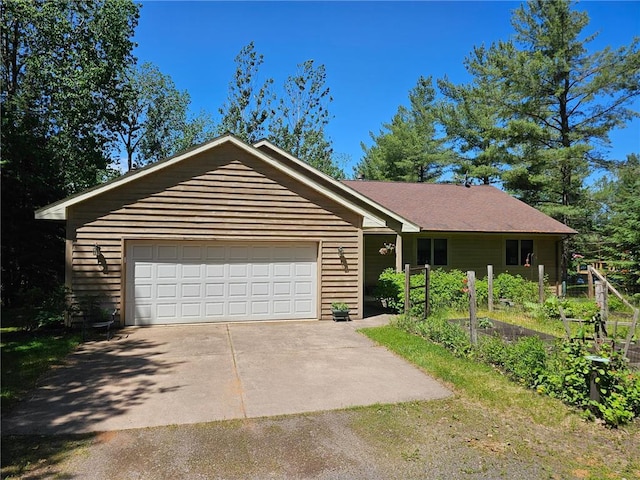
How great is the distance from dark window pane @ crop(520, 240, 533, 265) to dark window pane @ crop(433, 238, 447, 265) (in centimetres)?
359

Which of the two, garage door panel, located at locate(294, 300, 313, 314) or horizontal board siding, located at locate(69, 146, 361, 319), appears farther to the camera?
garage door panel, located at locate(294, 300, 313, 314)

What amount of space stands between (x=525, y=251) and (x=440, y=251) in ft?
13.1

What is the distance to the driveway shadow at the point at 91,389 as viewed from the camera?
4.49 metres

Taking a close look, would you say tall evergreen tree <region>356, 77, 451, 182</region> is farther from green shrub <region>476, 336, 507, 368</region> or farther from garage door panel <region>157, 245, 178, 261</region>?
green shrub <region>476, 336, 507, 368</region>

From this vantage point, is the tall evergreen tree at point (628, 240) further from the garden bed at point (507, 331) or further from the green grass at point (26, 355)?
the green grass at point (26, 355)

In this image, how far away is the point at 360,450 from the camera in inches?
154

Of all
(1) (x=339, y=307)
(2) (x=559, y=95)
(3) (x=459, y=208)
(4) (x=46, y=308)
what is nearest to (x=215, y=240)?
(1) (x=339, y=307)

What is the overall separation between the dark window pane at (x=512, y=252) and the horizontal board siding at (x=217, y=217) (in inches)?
365

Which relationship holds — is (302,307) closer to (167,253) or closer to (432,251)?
(167,253)

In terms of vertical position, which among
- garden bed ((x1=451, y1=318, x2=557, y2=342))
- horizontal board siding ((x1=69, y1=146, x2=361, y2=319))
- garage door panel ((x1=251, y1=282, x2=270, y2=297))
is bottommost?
garden bed ((x1=451, y1=318, x2=557, y2=342))

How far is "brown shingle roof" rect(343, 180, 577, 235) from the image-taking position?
1619 cm

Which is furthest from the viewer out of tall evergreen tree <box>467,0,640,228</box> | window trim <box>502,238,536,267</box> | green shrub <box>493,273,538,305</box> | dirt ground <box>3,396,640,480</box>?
tall evergreen tree <box>467,0,640,228</box>

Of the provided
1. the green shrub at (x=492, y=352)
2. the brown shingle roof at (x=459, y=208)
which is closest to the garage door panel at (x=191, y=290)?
the green shrub at (x=492, y=352)

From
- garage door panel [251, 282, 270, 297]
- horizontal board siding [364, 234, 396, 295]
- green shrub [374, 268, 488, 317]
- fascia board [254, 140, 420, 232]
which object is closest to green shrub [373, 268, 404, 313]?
green shrub [374, 268, 488, 317]
